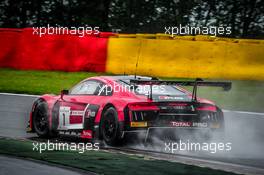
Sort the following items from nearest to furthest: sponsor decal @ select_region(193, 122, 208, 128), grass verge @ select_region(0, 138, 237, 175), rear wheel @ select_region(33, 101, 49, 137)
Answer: grass verge @ select_region(0, 138, 237, 175) < sponsor decal @ select_region(193, 122, 208, 128) < rear wheel @ select_region(33, 101, 49, 137)

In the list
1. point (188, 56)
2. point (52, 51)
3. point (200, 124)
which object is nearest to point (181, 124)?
point (200, 124)

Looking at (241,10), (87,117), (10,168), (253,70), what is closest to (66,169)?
(10,168)

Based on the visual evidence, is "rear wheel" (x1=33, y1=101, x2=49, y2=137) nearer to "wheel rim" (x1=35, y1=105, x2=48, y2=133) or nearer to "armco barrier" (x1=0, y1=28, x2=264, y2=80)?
"wheel rim" (x1=35, y1=105, x2=48, y2=133)

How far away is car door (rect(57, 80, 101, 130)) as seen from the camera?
34.0 feet

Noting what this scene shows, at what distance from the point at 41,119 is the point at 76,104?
91 centimetres

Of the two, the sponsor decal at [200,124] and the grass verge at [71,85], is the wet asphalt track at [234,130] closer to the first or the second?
the sponsor decal at [200,124]

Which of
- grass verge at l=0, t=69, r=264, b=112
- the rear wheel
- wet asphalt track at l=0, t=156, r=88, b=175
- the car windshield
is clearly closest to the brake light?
the car windshield

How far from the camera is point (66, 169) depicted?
746 cm

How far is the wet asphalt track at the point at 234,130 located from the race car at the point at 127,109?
58 centimetres

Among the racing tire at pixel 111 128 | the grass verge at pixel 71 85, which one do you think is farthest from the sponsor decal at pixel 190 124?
the grass verge at pixel 71 85

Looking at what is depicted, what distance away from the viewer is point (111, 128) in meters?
9.62

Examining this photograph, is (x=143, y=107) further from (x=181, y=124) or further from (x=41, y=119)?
(x=41, y=119)

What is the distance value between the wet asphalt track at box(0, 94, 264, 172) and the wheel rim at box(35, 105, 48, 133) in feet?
0.95

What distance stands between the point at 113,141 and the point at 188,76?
9.02m
